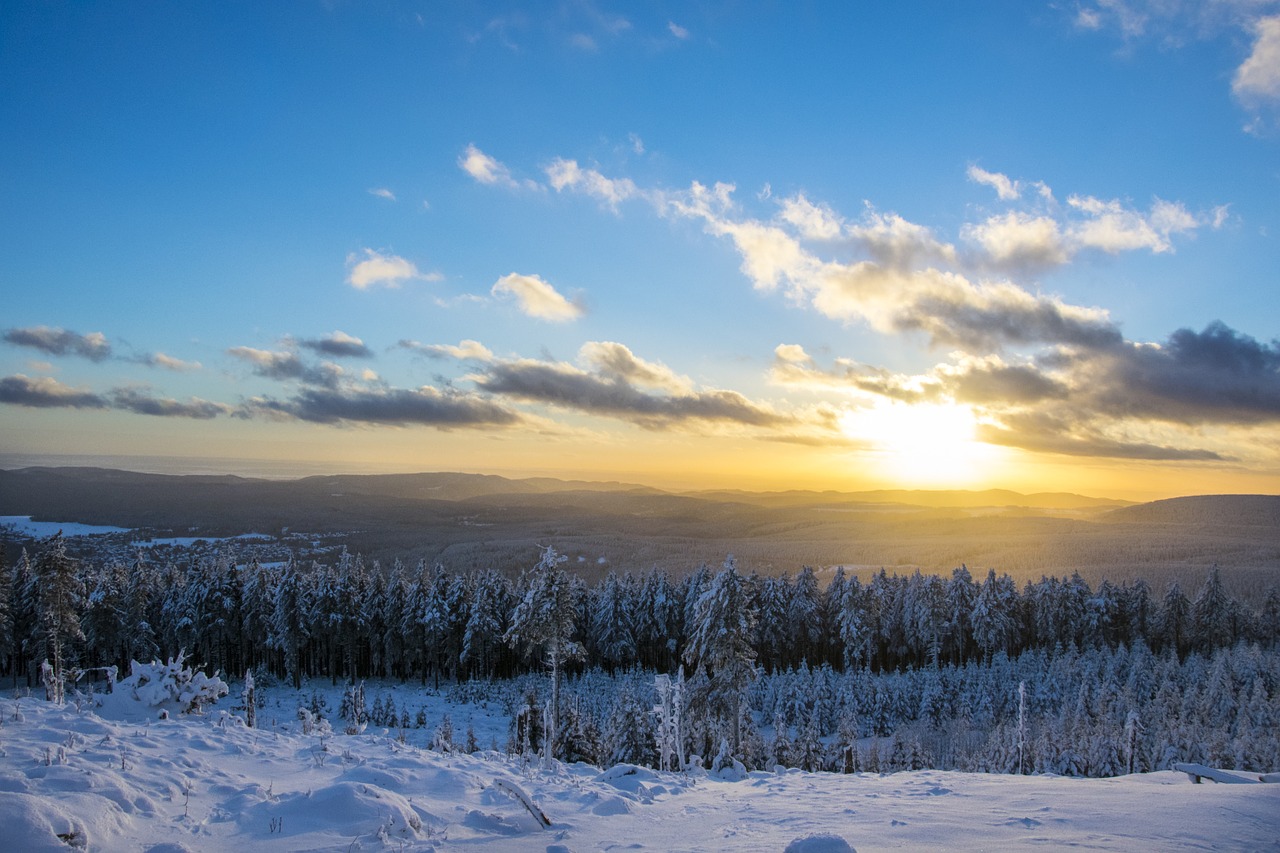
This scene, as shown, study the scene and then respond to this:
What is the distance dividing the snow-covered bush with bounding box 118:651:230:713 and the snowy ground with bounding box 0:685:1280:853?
3.58 metres

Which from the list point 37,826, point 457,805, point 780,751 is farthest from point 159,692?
point 780,751

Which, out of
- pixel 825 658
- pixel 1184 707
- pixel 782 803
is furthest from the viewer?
pixel 825 658

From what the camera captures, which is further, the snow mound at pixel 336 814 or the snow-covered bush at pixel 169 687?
the snow-covered bush at pixel 169 687

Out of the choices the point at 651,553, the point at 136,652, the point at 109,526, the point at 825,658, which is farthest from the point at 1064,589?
the point at 109,526

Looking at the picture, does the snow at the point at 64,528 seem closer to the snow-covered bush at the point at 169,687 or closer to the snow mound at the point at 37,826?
the snow-covered bush at the point at 169,687

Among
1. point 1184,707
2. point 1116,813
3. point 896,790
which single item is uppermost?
point 1116,813

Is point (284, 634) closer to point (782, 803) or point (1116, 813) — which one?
point (782, 803)

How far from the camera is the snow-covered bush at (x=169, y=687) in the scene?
62.8ft

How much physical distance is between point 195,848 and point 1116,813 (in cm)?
1401

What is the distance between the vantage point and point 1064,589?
241 ft

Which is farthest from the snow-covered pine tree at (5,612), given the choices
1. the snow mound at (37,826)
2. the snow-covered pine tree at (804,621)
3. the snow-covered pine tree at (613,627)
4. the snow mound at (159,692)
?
the snow-covered pine tree at (804,621)

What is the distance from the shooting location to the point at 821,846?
25.1 feet

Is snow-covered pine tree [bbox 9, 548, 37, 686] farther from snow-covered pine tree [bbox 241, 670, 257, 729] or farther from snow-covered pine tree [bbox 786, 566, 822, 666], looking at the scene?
snow-covered pine tree [bbox 786, 566, 822, 666]

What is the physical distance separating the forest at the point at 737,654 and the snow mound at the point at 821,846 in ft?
51.8
